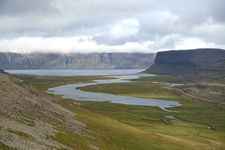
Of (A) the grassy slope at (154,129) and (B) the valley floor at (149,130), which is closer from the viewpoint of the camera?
(B) the valley floor at (149,130)

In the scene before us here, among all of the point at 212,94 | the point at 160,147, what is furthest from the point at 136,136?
the point at 212,94

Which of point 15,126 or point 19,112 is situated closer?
point 15,126

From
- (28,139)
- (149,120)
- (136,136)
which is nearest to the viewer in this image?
(28,139)

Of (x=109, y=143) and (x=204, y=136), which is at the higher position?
(x=109, y=143)

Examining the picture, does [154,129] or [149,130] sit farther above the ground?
[149,130]

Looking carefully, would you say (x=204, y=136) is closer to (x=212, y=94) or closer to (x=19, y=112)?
(x=19, y=112)

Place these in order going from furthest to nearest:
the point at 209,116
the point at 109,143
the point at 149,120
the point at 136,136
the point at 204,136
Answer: the point at 209,116, the point at 149,120, the point at 204,136, the point at 136,136, the point at 109,143

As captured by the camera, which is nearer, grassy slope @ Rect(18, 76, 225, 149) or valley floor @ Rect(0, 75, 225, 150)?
valley floor @ Rect(0, 75, 225, 150)

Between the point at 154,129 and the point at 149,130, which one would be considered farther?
the point at 154,129

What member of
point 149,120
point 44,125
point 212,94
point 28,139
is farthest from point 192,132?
point 212,94

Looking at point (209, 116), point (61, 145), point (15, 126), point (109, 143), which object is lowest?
point (209, 116)
